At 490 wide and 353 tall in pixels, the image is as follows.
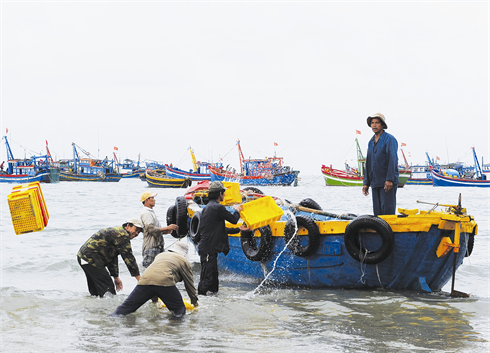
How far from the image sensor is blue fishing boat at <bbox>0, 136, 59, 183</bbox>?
67.6 m

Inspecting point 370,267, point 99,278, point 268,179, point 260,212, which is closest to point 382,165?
point 370,267

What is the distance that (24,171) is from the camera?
69.0 metres

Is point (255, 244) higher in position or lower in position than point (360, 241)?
lower

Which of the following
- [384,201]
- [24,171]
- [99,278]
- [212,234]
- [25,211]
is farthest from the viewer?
[24,171]

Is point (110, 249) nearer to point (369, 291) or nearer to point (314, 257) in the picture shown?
point (314, 257)

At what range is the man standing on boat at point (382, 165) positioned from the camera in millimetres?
6738

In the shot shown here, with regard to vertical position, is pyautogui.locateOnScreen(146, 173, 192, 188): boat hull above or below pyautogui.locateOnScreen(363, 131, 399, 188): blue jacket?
below

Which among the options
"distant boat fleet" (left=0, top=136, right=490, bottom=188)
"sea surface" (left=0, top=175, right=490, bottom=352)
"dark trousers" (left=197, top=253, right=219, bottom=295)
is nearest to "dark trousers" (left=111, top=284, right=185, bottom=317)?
"sea surface" (left=0, top=175, right=490, bottom=352)

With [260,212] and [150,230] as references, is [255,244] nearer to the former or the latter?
[260,212]

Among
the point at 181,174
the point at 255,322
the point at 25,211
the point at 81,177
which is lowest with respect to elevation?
the point at 255,322

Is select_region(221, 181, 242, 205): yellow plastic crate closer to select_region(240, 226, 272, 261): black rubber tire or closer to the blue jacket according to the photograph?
select_region(240, 226, 272, 261): black rubber tire

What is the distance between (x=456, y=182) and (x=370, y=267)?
62478 mm

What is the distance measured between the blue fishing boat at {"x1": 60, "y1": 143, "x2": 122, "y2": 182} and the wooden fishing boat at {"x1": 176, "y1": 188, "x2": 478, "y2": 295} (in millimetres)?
76841

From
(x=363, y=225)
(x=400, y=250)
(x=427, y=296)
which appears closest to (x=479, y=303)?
(x=427, y=296)
